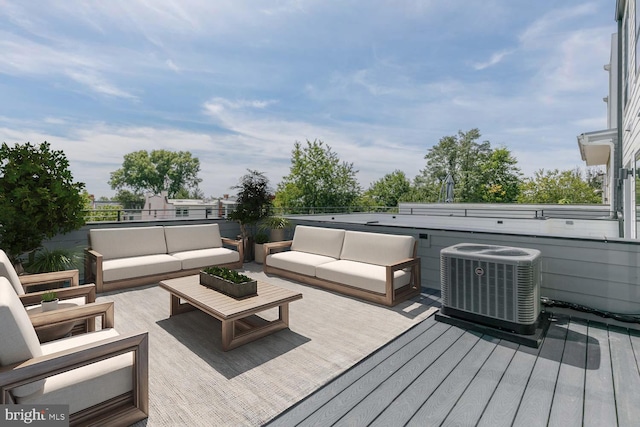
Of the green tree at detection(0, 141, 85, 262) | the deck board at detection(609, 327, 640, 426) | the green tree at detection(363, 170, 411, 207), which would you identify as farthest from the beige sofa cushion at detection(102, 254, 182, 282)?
the green tree at detection(363, 170, 411, 207)

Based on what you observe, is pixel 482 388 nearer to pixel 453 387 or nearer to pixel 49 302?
pixel 453 387

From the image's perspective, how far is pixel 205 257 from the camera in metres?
4.86

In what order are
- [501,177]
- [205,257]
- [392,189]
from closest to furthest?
[205,257], [501,177], [392,189]

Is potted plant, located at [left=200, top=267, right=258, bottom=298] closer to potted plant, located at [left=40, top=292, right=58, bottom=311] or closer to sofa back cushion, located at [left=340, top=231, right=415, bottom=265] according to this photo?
potted plant, located at [left=40, top=292, right=58, bottom=311]

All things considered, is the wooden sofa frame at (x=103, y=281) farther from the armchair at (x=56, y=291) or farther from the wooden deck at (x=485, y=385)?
the wooden deck at (x=485, y=385)

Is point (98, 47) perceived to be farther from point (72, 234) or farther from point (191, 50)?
point (72, 234)

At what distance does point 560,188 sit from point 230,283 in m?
19.6

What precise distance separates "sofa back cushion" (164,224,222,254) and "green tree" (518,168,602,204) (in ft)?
57.1

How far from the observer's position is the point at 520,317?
259cm

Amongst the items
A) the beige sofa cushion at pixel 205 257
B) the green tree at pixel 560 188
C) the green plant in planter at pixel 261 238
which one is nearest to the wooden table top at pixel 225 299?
the beige sofa cushion at pixel 205 257

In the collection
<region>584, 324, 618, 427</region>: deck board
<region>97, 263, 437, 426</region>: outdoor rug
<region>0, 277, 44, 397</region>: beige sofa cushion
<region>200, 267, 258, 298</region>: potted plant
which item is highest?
<region>0, 277, 44, 397</region>: beige sofa cushion

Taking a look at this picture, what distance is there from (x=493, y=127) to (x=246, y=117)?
1874cm

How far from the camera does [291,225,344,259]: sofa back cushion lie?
459 centimetres

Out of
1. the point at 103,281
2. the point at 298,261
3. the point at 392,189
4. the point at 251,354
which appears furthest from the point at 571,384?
the point at 392,189
